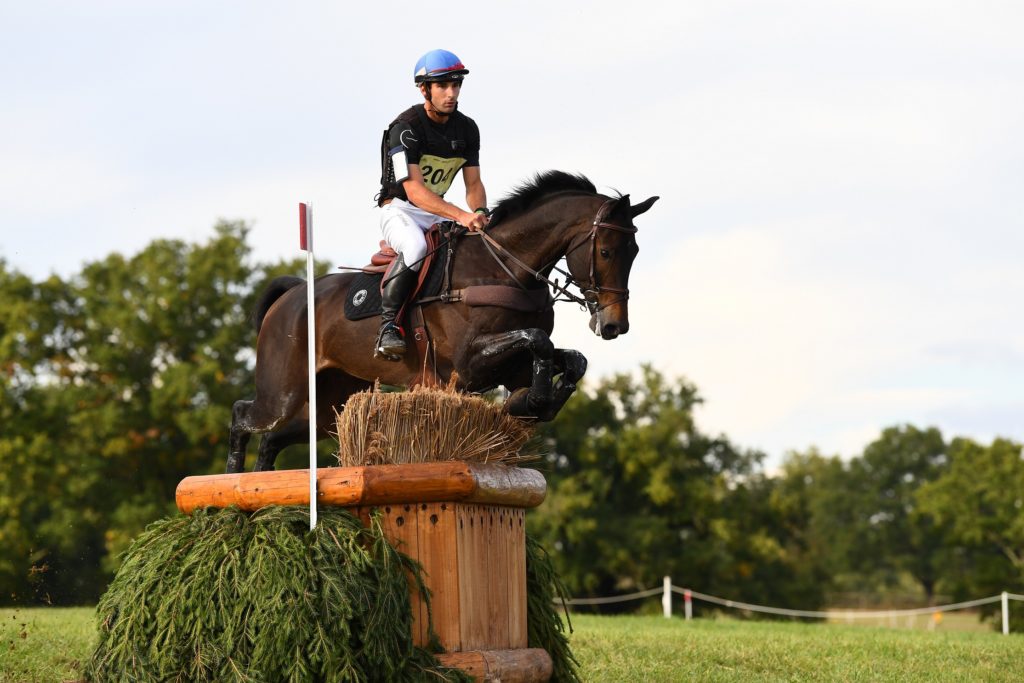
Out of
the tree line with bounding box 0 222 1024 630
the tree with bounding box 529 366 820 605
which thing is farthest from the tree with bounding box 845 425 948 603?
the tree with bounding box 529 366 820 605

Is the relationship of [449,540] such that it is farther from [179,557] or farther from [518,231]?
[518,231]

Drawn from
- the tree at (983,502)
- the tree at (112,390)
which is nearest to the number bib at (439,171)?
the tree at (112,390)

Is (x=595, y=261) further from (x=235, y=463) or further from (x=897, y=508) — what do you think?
(x=897, y=508)

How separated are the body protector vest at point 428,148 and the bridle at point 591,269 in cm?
59

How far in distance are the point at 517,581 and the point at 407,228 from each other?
2.38 metres

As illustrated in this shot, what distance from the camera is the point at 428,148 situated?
771cm

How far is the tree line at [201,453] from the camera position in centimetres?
3384

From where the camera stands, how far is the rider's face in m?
7.52

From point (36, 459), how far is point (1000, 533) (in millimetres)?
42138

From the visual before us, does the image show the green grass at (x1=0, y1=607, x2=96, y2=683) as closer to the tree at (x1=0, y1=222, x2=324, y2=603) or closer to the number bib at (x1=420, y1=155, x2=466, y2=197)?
the number bib at (x1=420, y1=155, x2=466, y2=197)

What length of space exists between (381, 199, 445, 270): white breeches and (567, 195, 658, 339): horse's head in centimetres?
97

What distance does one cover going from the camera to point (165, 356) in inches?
1442

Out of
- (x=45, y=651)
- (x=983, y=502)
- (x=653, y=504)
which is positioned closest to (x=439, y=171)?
(x=45, y=651)

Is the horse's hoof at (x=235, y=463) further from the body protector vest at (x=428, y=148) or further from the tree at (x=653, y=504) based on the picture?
the tree at (x=653, y=504)
